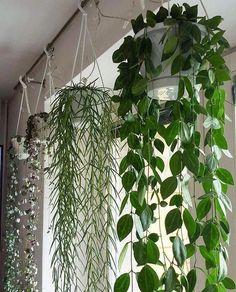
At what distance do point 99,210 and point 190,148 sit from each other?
16.4 inches

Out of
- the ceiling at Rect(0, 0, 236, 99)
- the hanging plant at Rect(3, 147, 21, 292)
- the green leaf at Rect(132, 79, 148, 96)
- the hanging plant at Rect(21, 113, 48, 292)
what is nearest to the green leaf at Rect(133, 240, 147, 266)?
the green leaf at Rect(132, 79, 148, 96)

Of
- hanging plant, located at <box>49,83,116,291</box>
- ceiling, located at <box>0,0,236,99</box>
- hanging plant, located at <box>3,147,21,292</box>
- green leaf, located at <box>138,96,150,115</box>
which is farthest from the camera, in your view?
hanging plant, located at <box>3,147,21,292</box>

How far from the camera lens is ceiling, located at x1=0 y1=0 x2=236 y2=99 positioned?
6.34 ft

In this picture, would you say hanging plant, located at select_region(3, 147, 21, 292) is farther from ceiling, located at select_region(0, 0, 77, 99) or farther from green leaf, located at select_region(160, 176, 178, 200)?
green leaf, located at select_region(160, 176, 178, 200)

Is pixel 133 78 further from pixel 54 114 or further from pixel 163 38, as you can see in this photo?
pixel 54 114

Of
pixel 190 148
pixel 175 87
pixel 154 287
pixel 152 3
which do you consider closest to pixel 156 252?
pixel 154 287

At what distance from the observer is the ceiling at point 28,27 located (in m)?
1.93

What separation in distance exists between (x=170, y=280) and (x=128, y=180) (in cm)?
24

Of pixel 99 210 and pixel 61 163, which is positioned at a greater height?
pixel 61 163

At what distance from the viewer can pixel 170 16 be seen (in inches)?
37.9

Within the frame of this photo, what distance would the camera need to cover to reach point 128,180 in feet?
3.19

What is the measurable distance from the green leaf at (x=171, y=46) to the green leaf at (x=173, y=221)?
0.34m

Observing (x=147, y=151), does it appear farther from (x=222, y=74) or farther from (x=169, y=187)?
(x=222, y=74)

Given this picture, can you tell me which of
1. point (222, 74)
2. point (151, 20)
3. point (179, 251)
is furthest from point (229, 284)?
point (151, 20)
